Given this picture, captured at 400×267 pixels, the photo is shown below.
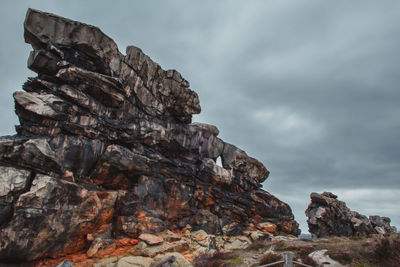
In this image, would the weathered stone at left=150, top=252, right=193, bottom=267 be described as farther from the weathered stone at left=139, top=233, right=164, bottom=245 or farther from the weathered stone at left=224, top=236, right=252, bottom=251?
the weathered stone at left=224, top=236, right=252, bottom=251

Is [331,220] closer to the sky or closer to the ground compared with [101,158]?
closer to the ground

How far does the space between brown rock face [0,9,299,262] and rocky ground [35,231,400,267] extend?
1930mm

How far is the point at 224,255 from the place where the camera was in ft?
81.8

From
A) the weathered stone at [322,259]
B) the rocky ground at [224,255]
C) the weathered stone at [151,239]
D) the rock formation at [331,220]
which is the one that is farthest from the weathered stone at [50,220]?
the rock formation at [331,220]

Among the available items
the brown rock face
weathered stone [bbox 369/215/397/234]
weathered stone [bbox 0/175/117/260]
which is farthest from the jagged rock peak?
weathered stone [bbox 369/215/397/234]

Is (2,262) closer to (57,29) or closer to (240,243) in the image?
(57,29)

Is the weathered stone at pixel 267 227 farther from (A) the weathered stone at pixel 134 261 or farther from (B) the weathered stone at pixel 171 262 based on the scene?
(A) the weathered stone at pixel 134 261

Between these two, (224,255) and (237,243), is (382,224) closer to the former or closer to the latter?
(237,243)

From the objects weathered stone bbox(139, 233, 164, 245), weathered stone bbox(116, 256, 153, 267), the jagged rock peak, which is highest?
the jagged rock peak

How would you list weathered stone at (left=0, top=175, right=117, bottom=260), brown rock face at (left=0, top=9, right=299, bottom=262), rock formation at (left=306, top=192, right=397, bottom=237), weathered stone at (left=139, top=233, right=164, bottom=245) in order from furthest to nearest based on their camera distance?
rock formation at (left=306, top=192, right=397, bottom=237) < weathered stone at (left=139, top=233, right=164, bottom=245) < brown rock face at (left=0, top=9, right=299, bottom=262) < weathered stone at (left=0, top=175, right=117, bottom=260)

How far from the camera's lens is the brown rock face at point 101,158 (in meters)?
20.9

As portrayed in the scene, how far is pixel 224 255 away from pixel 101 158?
1728 cm

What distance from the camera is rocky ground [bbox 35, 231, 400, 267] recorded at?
1669 cm

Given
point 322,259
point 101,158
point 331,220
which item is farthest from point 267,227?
point 101,158
